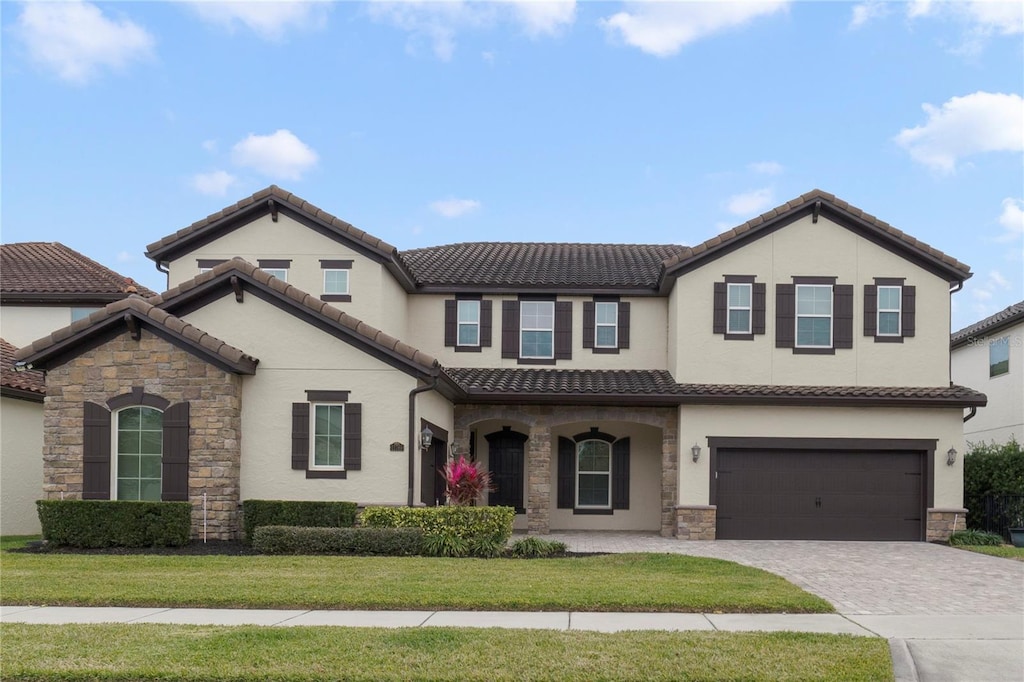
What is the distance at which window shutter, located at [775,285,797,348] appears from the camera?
21688 mm

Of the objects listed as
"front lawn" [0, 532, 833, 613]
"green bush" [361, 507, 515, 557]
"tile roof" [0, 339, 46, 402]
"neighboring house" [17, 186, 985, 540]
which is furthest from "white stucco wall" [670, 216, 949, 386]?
"tile roof" [0, 339, 46, 402]

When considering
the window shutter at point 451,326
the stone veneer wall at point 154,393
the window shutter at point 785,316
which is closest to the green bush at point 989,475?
the window shutter at point 785,316

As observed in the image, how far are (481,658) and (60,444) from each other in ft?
40.0

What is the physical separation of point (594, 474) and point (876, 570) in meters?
9.12

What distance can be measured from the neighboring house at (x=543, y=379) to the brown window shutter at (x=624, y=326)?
3cm

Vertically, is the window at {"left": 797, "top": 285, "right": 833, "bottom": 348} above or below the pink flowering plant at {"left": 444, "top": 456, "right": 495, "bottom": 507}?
above

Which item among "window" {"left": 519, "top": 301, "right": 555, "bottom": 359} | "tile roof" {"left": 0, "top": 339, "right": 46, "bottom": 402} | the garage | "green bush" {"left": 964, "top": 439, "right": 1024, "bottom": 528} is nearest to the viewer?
"tile roof" {"left": 0, "top": 339, "right": 46, "bottom": 402}

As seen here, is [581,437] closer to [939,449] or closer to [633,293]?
[633,293]

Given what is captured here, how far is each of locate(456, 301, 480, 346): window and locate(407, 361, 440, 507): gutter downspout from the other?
5.49 meters

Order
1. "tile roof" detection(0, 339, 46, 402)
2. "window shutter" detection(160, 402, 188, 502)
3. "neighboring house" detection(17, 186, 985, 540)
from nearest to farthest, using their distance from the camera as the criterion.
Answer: "window shutter" detection(160, 402, 188, 502)
"neighboring house" detection(17, 186, 985, 540)
"tile roof" detection(0, 339, 46, 402)

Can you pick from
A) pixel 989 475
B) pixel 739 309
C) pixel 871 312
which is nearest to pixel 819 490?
pixel 871 312

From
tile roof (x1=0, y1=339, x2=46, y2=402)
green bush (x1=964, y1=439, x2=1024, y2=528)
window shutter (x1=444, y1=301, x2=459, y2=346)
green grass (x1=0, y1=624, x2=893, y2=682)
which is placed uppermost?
window shutter (x1=444, y1=301, x2=459, y2=346)

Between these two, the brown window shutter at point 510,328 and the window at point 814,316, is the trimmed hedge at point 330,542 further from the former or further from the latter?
the window at point 814,316

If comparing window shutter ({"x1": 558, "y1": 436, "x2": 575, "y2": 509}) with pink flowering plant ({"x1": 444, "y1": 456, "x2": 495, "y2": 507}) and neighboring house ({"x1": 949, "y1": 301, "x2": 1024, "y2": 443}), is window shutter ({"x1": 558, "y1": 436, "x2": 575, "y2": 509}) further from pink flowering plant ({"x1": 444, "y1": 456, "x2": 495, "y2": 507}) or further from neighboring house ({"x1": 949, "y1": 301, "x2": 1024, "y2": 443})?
neighboring house ({"x1": 949, "y1": 301, "x2": 1024, "y2": 443})
